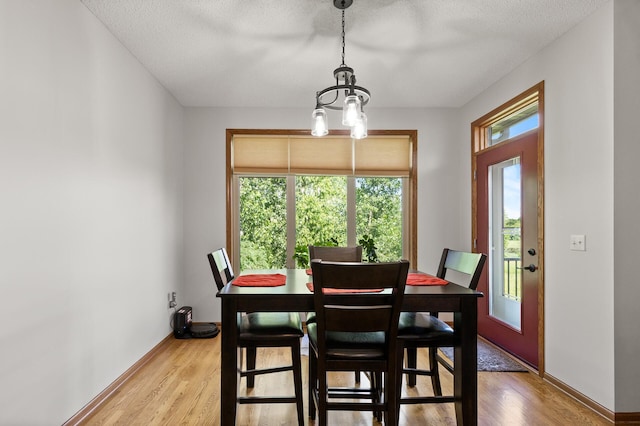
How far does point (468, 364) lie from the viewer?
2.02 meters

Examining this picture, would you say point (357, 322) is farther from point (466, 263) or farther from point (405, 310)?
point (466, 263)

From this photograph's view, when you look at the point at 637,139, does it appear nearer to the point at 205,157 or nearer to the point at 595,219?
the point at 595,219

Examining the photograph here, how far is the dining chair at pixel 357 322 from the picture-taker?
5.73 feet

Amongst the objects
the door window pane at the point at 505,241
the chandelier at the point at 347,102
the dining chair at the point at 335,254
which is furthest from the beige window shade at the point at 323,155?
the chandelier at the point at 347,102

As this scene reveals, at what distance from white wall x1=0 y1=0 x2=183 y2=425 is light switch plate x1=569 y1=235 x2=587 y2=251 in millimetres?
3153

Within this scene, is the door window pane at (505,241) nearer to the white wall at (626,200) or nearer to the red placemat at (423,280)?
the white wall at (626,200)

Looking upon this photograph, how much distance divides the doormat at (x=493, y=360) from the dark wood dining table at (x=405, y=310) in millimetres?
1320

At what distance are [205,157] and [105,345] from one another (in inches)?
93.4

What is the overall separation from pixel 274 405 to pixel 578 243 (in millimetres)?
2269

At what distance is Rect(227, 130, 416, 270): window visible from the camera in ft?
14.9

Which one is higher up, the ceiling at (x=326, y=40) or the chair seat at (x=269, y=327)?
the ceiling at (x=326, y=40)

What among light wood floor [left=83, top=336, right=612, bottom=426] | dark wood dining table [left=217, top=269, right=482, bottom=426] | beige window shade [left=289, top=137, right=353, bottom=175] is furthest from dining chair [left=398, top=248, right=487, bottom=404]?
beige window shade [left=289, top=137, right=353, bottom=175]

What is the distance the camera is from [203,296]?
4.38 m

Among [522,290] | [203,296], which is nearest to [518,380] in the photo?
[522,290]
